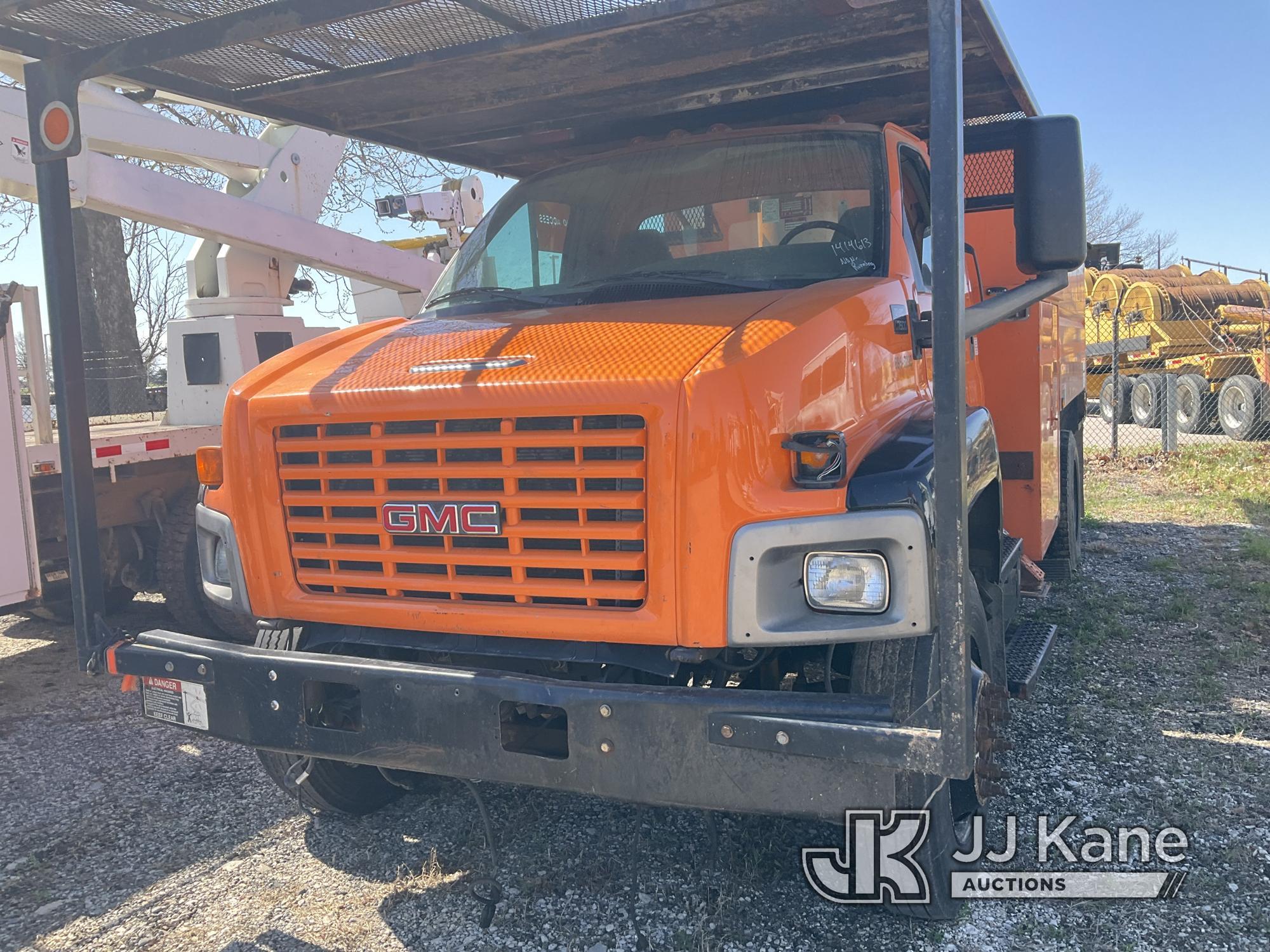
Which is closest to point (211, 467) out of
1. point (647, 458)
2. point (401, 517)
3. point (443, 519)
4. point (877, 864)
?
point (401, 517)

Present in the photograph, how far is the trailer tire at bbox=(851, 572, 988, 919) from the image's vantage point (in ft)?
8.10

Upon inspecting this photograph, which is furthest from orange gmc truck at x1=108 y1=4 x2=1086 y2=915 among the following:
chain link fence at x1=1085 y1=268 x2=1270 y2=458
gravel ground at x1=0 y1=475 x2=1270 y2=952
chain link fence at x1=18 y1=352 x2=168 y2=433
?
chain link fence at x1=1085 y1=268 x2=1270 y2=458

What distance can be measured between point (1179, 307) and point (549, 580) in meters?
19.6

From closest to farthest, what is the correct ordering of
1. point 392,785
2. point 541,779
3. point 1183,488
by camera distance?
point 541,779 → point 392,785 → point 1183,488

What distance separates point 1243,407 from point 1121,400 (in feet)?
11.3

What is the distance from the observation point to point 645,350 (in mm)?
2742

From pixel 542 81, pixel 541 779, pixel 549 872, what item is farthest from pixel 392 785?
pixel 542 81

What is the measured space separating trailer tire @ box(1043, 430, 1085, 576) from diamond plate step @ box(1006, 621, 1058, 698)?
177 centimetres

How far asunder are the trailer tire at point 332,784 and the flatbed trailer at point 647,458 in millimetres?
13

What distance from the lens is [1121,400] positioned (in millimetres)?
19594

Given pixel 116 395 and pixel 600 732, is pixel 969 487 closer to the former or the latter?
pixel 600 732

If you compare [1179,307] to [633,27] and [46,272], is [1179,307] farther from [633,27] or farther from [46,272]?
[46,272]

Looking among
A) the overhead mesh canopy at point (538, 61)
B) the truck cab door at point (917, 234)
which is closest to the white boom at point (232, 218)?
the overhead mesh canopy at point (538, 61)

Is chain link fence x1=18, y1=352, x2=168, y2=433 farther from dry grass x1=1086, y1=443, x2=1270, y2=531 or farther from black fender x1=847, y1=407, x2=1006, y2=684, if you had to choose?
dry grass x1=1086, y1=443, x2=1270, y2=531
